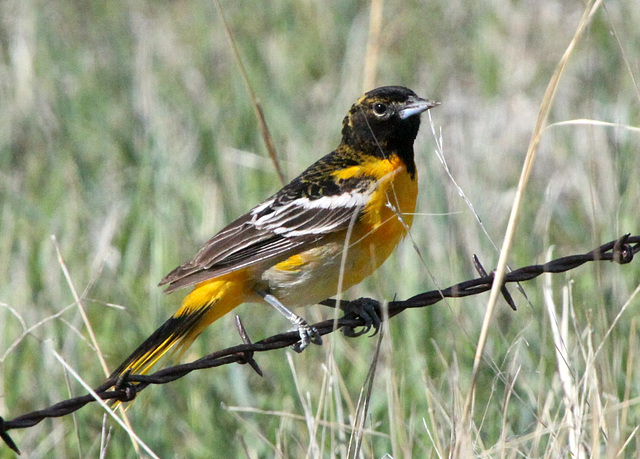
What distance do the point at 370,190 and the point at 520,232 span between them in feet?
4.95

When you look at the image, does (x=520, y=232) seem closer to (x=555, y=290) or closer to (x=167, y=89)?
(x=555, y=290)

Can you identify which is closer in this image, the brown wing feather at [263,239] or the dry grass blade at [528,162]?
the dry grass blade at [528,162]

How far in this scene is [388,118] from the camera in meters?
4.63

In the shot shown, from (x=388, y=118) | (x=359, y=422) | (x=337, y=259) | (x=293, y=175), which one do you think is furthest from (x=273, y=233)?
(x=293, y=175)

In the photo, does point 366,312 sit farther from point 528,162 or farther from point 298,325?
point 528,162

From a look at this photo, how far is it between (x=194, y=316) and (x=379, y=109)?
4.43 feet

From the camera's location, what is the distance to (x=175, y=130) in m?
7.01

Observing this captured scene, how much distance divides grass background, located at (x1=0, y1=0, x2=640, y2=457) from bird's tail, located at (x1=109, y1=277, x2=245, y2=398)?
1.43 feet

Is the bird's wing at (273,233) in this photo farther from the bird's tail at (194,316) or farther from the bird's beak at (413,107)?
the bird's beak at (413,107)

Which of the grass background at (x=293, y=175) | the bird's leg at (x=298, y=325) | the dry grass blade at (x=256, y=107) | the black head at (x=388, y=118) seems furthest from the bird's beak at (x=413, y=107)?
the bird's leg at (x=298, y=325)

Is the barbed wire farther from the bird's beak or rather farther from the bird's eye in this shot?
the bird's eye

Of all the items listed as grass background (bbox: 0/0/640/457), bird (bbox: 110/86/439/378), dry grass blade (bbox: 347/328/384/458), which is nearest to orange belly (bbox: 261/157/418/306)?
bird (bbox: 110/86/439/378)

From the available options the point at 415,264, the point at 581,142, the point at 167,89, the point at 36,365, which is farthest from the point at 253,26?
the point at 36,365

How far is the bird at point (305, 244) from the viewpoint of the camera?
414cm
